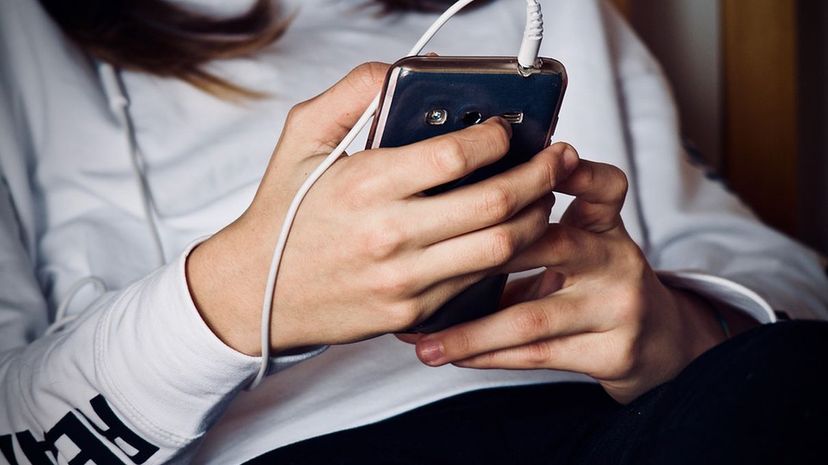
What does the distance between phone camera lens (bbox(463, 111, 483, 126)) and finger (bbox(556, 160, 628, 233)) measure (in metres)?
0.07

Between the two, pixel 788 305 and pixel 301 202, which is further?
pixel 788 305

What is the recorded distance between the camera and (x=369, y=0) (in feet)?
2.89

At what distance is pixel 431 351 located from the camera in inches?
20.7

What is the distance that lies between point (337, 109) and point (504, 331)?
0.18 m

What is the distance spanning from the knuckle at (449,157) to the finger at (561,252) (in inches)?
3.5

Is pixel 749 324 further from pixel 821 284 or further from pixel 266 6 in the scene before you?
pixel 266 6

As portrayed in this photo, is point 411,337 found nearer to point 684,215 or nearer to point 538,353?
point 538,353

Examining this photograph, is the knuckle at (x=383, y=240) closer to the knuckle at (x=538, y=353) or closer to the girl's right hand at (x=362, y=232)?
the girl's right hand at (x=362, y=232)

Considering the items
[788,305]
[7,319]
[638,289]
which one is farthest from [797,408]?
[7,319]

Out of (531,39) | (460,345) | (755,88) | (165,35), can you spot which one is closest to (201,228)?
(165,35)

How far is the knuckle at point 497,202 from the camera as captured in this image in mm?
418

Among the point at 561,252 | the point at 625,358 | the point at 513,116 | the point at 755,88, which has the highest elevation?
the point at 513,116

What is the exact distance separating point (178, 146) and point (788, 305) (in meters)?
0.61

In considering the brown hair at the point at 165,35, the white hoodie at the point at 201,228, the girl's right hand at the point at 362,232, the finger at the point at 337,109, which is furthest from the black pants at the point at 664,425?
the brown hair at the point at 165,35
